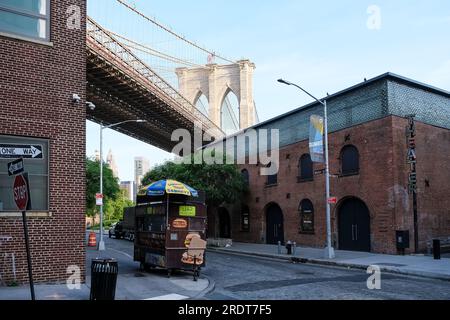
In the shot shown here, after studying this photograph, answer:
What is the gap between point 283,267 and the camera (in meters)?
19.8

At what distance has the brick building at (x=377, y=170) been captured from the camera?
2438 centimetres

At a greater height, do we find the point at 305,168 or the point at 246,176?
the point at 305,168

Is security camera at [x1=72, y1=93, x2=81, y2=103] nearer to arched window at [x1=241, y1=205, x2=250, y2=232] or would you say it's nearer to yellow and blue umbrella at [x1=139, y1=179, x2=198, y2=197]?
yellow and blue umbrella at [x1=139, y1=179, x2=198, y2=197]

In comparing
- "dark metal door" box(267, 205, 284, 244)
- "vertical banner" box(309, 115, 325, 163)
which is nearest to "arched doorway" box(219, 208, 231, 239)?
"dark metal door" box(267, 205, 284, 244)

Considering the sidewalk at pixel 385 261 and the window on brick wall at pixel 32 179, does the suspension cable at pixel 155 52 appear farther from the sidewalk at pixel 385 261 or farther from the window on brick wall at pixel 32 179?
the window on brick wall at pixel 32 179

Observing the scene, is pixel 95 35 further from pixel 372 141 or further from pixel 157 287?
pixel 157 287

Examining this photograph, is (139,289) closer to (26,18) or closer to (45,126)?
(45,126)

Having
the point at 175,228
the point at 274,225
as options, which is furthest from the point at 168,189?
the point at 274,225

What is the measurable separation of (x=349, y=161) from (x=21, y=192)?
2116 centimetres

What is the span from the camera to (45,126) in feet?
44.2

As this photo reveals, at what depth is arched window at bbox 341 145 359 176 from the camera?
26594mm

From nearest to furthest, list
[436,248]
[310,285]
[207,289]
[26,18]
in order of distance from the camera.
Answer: [207,289], [26,18], [310,285], [436,248]

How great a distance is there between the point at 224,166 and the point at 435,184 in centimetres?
1398
